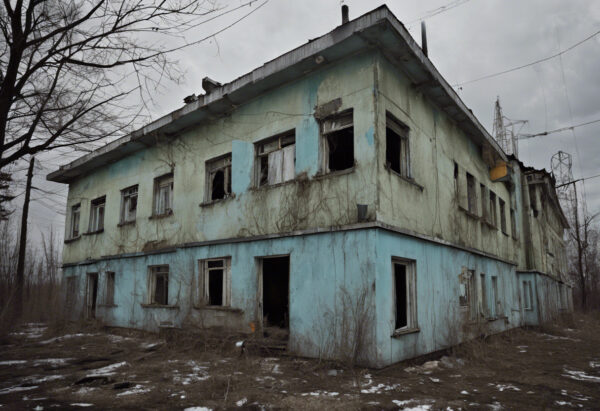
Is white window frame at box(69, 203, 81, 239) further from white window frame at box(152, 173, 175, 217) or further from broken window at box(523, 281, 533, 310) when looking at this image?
broken window at box(523, 281, 533, 310)

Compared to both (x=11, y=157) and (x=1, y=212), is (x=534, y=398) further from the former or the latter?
(x=1, y=212)

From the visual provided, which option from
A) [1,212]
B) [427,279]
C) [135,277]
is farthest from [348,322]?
[1,212]

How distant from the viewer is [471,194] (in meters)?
14.3

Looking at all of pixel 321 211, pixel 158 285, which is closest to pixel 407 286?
pixel 321 211

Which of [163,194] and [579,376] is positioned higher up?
[163,194]

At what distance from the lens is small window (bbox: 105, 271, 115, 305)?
15.2m

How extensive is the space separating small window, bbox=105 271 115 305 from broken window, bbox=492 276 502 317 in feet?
45.2

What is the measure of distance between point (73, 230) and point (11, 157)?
1419cm

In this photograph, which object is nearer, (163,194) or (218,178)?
(218,178)

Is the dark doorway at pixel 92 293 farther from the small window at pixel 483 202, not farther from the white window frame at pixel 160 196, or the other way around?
the small window at pixel 483 202

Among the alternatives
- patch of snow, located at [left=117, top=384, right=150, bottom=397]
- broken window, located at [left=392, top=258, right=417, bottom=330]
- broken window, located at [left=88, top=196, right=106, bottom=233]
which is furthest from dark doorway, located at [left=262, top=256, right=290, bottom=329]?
broken window, located at [left=88, top=196, right=106, bottom=233]

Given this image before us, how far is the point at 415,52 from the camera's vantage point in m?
8.98

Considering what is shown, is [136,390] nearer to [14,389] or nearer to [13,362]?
[14,389]

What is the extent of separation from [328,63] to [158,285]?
896 centimetres
